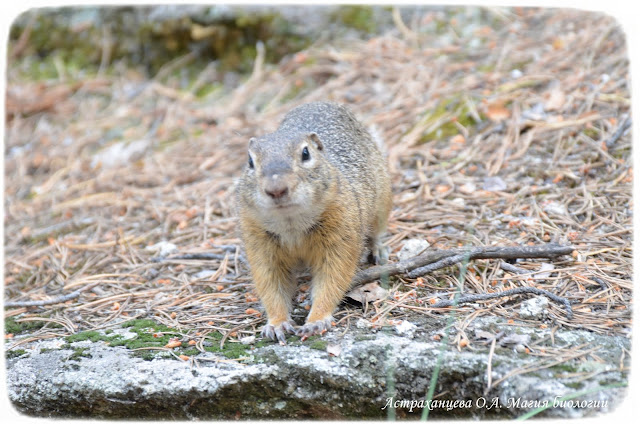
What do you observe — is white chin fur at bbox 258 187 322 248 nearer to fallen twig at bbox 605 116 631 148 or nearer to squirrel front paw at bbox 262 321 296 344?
squirrel front paw at bbox 262 321 296 344

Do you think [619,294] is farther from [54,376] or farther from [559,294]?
[54,376]

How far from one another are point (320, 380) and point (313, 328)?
1.41ft

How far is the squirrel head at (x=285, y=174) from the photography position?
3.50 m

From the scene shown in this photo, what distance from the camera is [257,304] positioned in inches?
173

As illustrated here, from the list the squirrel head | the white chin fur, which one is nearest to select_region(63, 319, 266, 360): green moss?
the white chin fur

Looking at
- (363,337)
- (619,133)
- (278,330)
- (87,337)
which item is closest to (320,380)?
(363,337)

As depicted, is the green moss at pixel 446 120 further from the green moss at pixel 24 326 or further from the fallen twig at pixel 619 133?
the green moss at pixel 24 326

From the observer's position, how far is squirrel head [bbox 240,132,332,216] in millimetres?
3496

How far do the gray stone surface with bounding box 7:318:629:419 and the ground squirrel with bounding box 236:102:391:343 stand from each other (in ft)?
1.19

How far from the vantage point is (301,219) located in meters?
3.92

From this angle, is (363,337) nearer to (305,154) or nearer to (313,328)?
(313,328)

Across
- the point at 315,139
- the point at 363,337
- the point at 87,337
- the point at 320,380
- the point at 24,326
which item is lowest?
the point at 24,326

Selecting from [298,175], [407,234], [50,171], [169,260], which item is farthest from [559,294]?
[50,171]

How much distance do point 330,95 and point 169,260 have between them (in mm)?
3179
